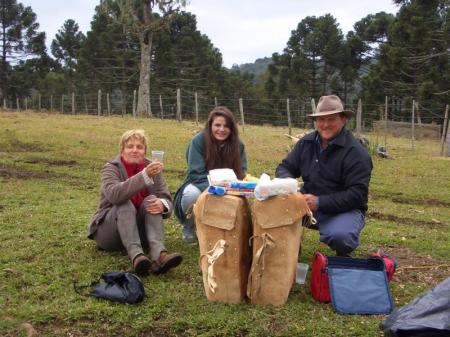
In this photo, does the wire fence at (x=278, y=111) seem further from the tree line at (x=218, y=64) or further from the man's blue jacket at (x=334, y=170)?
the man's blue jacket at (x=334, y=170)

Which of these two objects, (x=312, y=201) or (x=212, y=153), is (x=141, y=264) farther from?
(x=312, y=201)

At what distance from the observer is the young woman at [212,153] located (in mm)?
4480

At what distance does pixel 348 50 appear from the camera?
127 ft

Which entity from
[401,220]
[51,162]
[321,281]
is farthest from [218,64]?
[321,281]

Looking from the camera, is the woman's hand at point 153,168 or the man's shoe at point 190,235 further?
the man's shoe at point 190,235

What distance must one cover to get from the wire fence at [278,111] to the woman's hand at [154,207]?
11290mm

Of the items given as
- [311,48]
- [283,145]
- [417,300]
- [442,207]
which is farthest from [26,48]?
[417,300]

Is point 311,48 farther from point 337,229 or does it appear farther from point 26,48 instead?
point 337,229

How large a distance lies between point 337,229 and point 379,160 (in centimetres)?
914

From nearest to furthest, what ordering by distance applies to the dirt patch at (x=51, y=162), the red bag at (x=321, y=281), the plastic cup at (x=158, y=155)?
the red bag at (x=321, y=281) → the plastic cup at (x=158, y=155) → the dirt patch at (x=51, y=162)

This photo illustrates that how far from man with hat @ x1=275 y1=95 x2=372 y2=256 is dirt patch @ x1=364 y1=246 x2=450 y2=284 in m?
0.65

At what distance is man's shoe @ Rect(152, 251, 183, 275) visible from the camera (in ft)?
12.5

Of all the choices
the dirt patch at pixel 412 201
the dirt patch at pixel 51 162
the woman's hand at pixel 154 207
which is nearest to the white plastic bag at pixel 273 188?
the woman's hand at pixel 154 207

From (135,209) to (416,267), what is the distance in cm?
241
